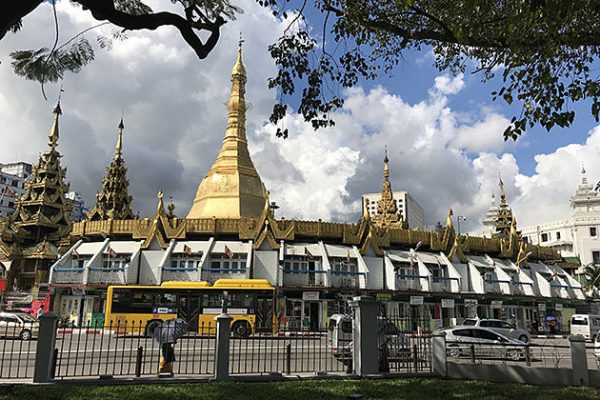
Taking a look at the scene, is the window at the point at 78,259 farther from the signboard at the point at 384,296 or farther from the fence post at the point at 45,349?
the fence post at the point at 45,349

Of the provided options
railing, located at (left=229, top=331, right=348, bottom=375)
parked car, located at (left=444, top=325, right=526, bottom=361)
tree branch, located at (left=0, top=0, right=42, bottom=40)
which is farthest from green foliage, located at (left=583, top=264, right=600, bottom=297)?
tree branch, located at (left=0, top=0, right=42, bottom=40)

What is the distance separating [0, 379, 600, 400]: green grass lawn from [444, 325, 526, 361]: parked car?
3.55 meters

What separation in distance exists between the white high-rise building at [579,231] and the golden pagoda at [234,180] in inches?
1784

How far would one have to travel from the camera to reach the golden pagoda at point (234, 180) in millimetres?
40281

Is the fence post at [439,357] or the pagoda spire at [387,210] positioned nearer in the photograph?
the fence post at [439,357]

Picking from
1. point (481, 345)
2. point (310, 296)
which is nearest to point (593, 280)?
point (310, 296)

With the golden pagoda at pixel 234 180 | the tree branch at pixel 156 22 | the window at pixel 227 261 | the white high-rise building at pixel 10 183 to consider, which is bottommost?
the window at pixel 227 261

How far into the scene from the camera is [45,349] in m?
10.6

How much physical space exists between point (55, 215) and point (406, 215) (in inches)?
3766

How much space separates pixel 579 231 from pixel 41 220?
68.4 metres

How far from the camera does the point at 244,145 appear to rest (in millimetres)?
46125

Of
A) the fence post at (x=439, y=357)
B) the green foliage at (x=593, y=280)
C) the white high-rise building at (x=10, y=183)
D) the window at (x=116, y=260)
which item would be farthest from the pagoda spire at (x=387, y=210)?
the white high-rise building at (x=10, y=183)

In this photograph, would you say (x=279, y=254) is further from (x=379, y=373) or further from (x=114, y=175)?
(x=114, y=175)

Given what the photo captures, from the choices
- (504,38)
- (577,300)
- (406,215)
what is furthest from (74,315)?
(406,215)
